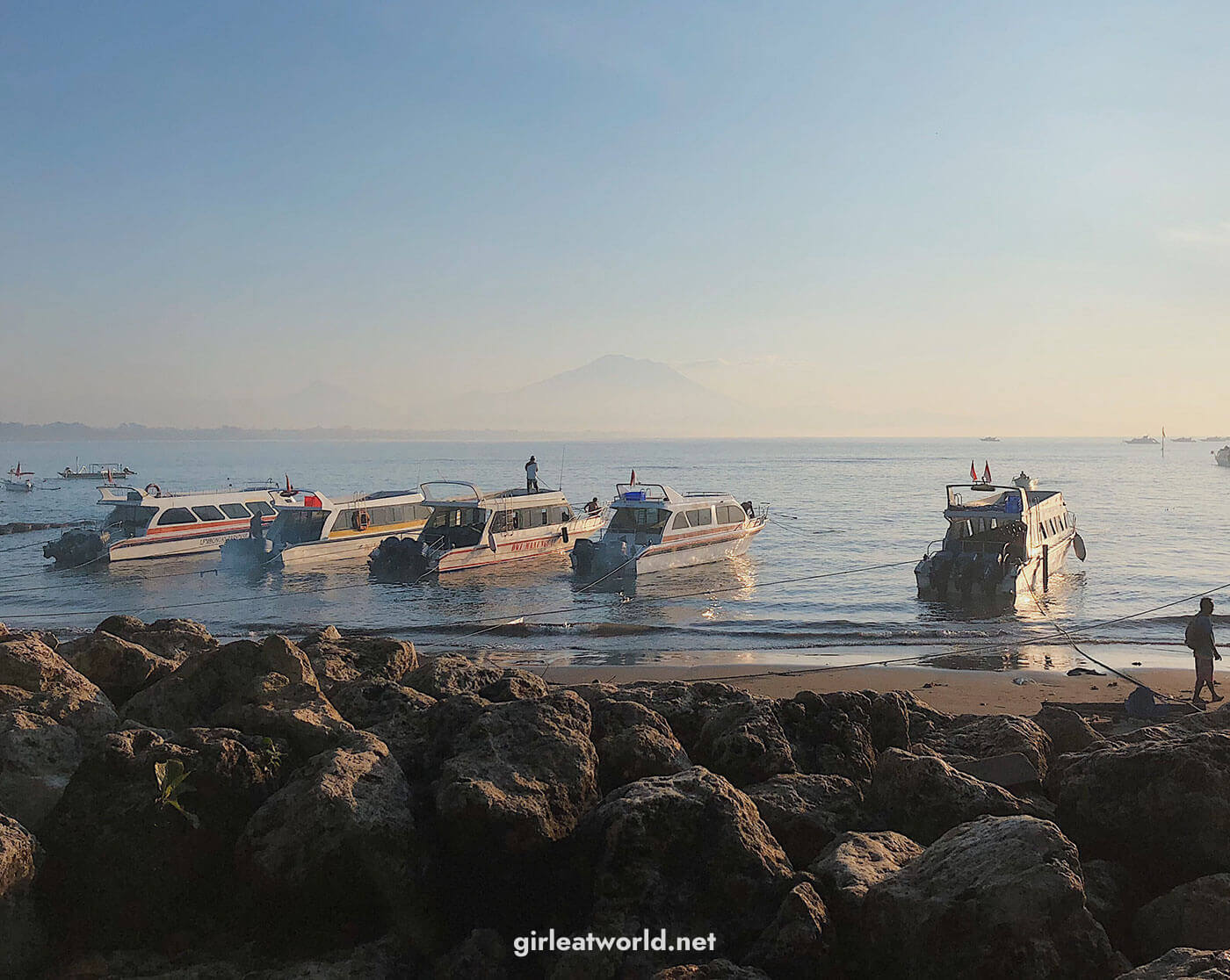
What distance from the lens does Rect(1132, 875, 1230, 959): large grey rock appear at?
4.58 m

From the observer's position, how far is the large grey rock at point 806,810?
18.4ft

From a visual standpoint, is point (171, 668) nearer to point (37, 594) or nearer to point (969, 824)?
point (969, 824)

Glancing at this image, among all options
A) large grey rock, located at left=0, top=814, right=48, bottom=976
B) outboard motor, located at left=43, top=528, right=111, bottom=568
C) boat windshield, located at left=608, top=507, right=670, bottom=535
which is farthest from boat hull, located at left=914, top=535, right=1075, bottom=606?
outboard motor, located at left=43, top=528, right=111, bottom=568

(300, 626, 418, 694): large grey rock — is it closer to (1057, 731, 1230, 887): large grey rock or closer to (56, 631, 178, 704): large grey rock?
(56, 631, 178, 704): large grey rock

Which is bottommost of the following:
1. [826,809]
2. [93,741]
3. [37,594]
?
[37,594]

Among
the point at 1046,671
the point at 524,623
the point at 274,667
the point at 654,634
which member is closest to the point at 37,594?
the point at 524,623

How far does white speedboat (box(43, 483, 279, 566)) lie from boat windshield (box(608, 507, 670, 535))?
15.1 m

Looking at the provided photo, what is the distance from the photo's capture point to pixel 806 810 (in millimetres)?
5801

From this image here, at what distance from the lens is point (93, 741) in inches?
238

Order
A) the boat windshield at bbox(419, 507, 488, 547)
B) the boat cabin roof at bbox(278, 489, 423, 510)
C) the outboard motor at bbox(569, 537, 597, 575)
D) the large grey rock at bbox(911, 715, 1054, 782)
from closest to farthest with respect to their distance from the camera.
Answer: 1. the large grey rock at bbox(911, 715, 1054, 782)
2. the outboard motor at bbox(569, 537, 597, 575)
3. the boat windshield at bbox(419, 507, 488, 547)
4. the boat cabin roof at bbox(278, 489, 423, 510)

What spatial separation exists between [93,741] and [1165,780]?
657 cm

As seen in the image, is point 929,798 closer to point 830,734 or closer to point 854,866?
point 854,866

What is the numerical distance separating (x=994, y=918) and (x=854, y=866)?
0.76 meters

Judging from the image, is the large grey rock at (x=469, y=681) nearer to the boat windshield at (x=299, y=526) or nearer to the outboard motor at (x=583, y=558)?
the outboard motor at (x=583, y=558)
